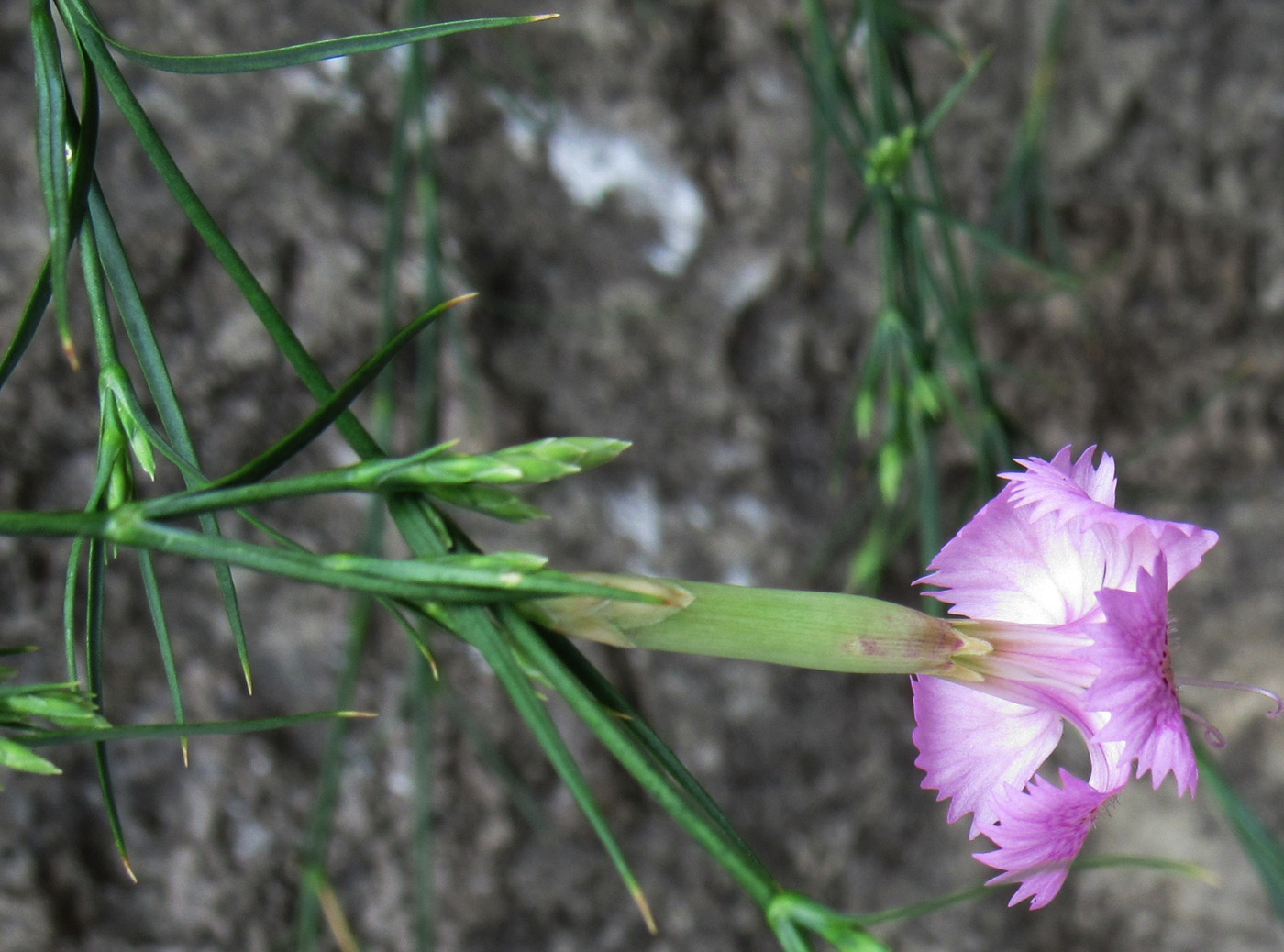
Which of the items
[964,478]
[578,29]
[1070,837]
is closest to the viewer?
[1070,837]

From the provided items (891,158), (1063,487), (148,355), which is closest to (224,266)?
(148,355)

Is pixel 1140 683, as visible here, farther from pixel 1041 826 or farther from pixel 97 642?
pixel 97 642

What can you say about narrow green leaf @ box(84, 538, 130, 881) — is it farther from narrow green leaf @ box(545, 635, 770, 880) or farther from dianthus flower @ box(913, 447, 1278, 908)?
dianthus flower @ box(913, 447, 1278, 908)

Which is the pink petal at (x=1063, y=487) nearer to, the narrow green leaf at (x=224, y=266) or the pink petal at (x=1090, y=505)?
the pink petal at (x=1090, y=505)

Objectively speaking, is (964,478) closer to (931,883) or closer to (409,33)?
(931,883)

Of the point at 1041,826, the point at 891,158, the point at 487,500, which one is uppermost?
the point at 891,158

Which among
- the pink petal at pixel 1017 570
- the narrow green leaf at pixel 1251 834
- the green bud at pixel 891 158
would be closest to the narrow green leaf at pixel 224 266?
the pink petal at pixel 1017 570

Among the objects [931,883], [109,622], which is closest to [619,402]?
→ [109,622]

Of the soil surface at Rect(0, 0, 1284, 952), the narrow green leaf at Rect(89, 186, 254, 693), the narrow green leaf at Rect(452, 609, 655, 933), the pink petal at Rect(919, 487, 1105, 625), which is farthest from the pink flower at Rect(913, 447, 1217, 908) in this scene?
the soil surface at Rect(0, 0, 1284, 952)
